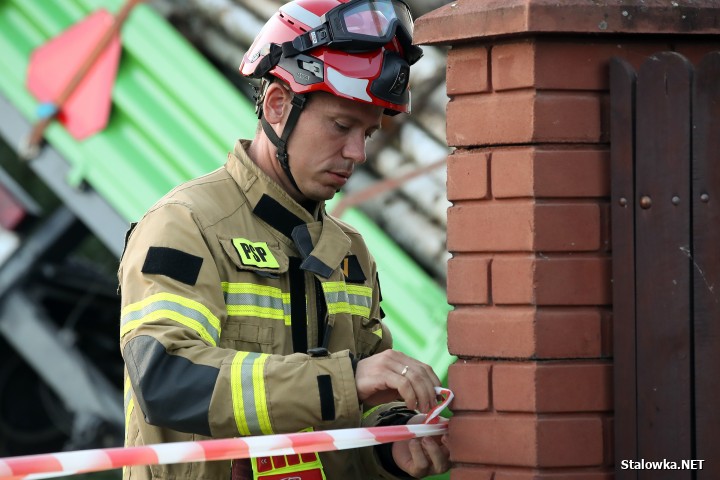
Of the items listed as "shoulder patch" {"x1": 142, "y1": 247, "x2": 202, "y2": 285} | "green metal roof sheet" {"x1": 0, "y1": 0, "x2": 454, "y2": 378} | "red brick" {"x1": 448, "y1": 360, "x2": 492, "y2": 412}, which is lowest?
"green metal roof sheet" {"x1": 0, "y1": 0, "x2": 454, "y2": 378}

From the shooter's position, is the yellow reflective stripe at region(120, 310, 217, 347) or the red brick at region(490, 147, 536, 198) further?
the yellow reflective stripe at region(120, 310, 217, 347)

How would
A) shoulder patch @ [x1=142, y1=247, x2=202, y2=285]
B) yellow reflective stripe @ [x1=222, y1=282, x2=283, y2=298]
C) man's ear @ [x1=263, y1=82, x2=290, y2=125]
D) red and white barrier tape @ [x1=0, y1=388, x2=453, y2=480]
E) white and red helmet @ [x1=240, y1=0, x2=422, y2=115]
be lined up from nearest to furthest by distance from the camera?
1. red and white barrier tape @ [x1=0, y1=388, x2=453, y2=480]
2. shoulder patch @ [x1=142, y1=247, x2=202, y2=285]
3. yellow reflective stripe @ [x1=222, y1=282, x2=283, y2=298]
4. white and red helmet @ [x1=240, y1=0, x2=422, y2=115]
5. man's ear @ [x1=263, y1=82, x2=290, y2=125]

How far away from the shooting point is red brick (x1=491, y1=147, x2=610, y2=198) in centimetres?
255

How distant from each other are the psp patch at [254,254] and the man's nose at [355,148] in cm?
33

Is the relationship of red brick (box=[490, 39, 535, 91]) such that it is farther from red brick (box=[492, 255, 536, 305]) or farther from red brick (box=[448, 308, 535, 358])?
red brick (box=[448, 308, 535, 358])

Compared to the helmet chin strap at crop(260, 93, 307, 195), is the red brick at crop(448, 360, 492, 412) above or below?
below

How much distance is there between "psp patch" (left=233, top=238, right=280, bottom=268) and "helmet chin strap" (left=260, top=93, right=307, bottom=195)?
25cm

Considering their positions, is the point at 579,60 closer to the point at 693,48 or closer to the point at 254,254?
the point at 693,48

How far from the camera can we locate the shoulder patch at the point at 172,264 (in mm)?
2709

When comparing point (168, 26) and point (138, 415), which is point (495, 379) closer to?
point (138, 415)

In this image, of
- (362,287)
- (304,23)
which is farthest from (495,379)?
(304,23)

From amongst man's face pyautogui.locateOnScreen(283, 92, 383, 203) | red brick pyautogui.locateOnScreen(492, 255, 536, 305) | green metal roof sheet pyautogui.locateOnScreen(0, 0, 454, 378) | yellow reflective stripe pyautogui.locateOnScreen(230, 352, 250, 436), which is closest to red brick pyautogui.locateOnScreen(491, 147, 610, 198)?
red brick pyautogui.locateOnScreen(492, 255, 536, 305)

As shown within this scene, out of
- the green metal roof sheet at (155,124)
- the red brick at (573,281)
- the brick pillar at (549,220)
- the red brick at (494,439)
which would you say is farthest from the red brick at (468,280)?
the green metal roof sheet at (155,124)

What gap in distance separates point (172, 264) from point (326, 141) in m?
0.57
